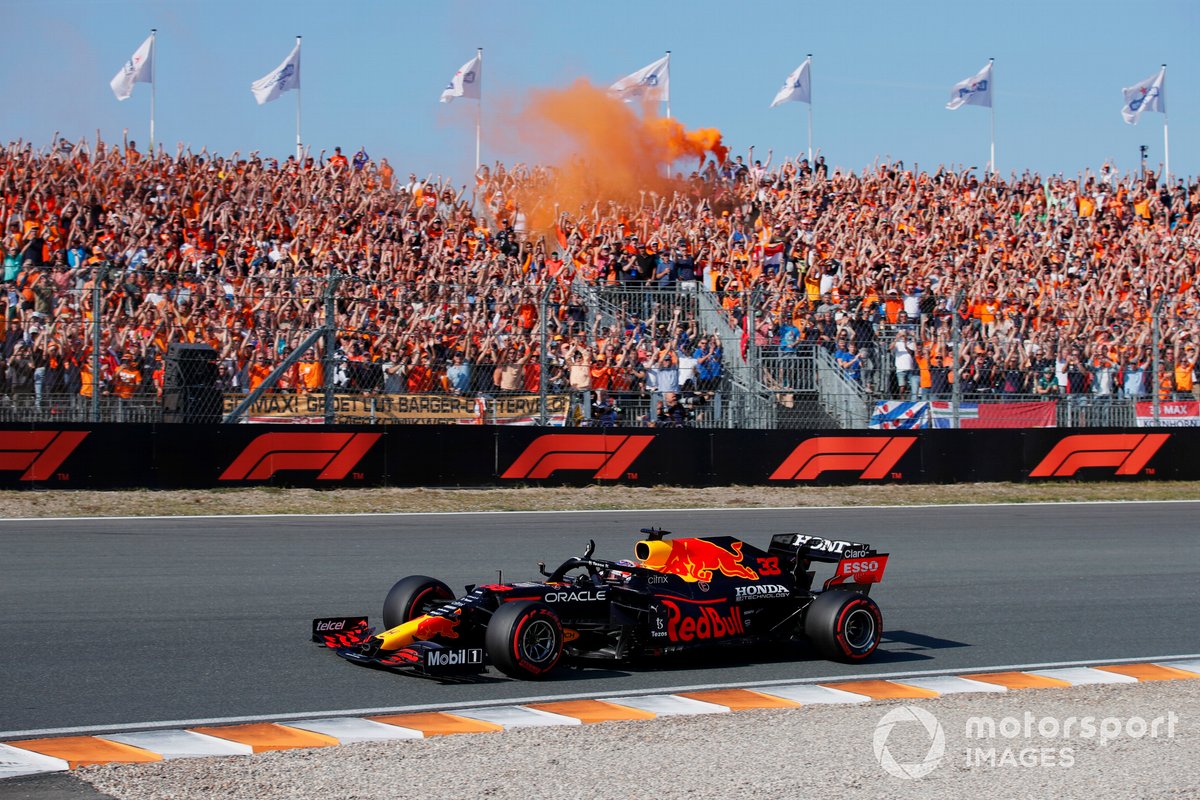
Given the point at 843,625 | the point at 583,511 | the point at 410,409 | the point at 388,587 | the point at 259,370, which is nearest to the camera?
the point at 843,625

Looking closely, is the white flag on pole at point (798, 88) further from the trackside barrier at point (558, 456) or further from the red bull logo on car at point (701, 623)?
the red bull logo on car at point (701, 623)

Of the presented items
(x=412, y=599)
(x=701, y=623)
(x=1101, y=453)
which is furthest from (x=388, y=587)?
(x=1101, y=453)

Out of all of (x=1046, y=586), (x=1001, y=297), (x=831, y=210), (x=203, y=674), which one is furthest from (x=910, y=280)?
(x=203, y=674)

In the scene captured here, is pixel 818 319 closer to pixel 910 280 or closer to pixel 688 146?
pixel 910 280

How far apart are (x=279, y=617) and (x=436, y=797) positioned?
13.1 ft

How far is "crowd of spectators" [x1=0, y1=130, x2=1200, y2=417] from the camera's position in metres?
15.8

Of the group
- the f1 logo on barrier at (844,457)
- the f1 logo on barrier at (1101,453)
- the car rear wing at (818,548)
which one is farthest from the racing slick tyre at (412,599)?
the f1 logo on barrier at (1101,453)

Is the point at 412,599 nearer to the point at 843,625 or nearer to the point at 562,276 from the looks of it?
the point at 843,625

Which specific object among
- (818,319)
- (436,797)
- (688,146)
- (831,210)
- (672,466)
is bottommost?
(436,797)

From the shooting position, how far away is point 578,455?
17844 millimetres

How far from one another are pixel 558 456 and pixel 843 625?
10172 mm

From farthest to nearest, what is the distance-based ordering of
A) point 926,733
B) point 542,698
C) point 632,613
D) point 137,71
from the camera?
point 137,71 → point 632,613 → point 542,698 → point 926,733

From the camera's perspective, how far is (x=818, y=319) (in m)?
19.0

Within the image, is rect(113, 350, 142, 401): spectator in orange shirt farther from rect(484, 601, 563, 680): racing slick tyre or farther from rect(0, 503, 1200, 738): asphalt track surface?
rect(484, 601, 563, 680): racing slick tyre
